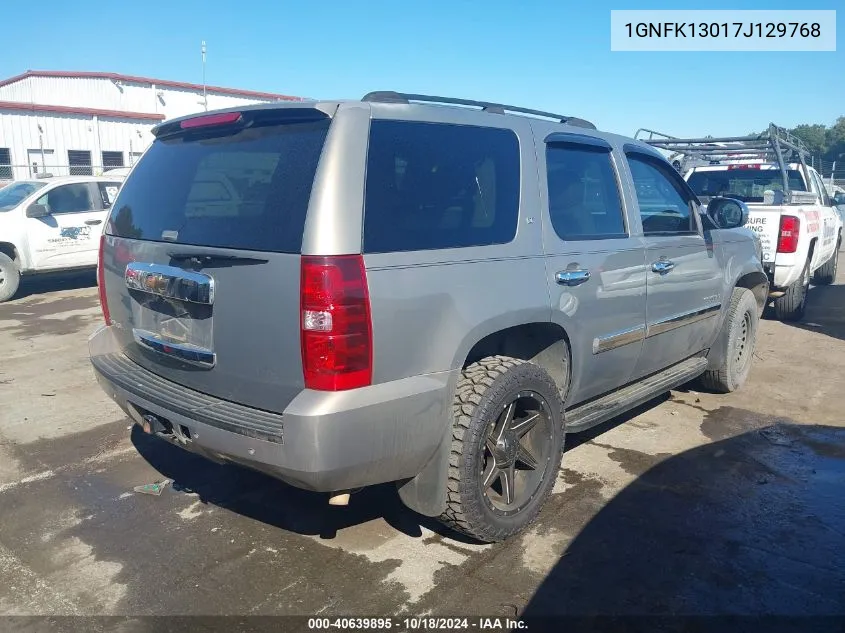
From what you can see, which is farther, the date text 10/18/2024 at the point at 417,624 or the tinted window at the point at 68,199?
the tinted window at the point at 68,199

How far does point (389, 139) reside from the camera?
2.85 metres

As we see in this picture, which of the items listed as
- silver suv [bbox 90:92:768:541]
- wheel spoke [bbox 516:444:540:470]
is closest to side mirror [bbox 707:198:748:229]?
silver suv [bbox 90:92:768:541]

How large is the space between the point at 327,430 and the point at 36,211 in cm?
956

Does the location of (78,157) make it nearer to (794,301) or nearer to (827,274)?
(827,274)

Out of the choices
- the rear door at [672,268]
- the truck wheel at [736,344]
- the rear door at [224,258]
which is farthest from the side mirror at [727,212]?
the rear door at [224,258]

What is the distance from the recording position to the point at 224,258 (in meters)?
2.74

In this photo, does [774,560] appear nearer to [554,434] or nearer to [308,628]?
[554,434]

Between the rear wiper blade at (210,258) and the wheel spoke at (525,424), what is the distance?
58.6 inches

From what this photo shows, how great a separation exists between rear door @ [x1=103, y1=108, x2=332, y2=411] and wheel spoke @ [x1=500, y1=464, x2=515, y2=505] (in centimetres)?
123

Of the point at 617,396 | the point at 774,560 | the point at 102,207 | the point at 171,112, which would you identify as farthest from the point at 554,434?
the point at 171,112

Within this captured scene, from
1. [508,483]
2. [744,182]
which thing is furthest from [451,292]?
[744,182]

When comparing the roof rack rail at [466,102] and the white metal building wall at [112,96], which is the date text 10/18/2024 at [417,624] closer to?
the roof rack rail at [466,102]

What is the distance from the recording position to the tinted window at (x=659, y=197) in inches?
170

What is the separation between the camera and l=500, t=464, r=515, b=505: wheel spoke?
11.0 feet
